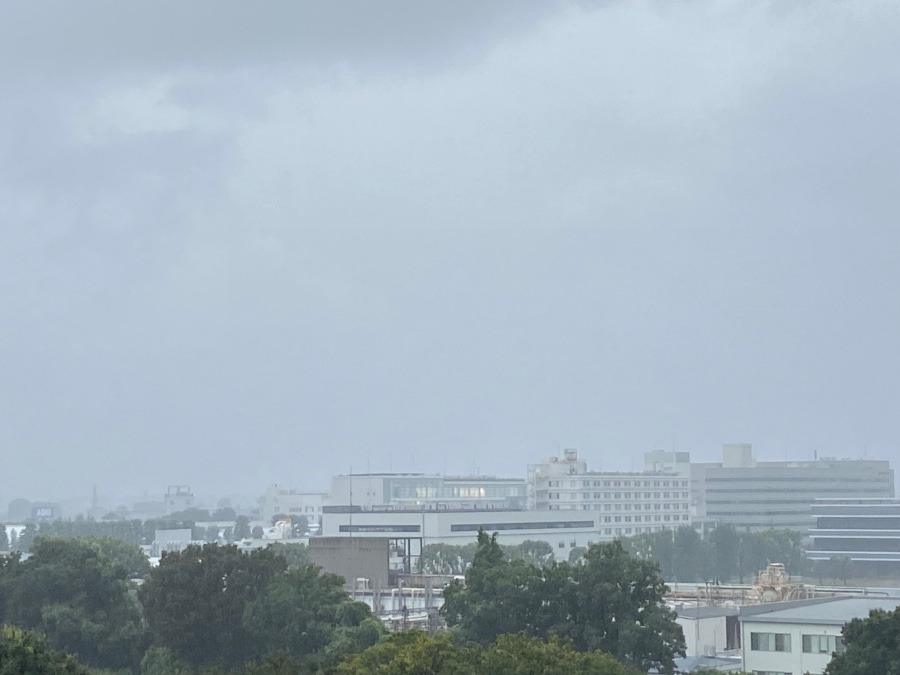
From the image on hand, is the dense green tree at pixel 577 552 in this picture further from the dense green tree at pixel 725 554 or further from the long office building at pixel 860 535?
the long office building at pixel 860 535

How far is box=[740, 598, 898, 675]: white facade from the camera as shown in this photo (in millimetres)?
56125

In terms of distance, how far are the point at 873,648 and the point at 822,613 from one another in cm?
1370

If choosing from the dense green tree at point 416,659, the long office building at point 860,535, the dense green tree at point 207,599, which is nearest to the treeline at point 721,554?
the long office building at point 860,535

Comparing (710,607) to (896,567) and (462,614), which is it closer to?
(462,614)

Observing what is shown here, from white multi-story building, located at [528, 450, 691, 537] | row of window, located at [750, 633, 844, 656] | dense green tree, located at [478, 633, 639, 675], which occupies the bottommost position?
row of window, located at [750, 633, 844, 656]

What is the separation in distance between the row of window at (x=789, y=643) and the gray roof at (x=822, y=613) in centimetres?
57

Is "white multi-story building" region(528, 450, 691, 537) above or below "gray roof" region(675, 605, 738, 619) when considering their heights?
above

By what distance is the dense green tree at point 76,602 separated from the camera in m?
62.1

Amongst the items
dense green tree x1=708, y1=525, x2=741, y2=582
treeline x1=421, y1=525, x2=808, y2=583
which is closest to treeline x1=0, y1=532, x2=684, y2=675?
treeline x1=421, y1=525, x2=808, y2=583

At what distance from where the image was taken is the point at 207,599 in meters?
60.7

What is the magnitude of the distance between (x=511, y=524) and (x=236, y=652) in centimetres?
9709

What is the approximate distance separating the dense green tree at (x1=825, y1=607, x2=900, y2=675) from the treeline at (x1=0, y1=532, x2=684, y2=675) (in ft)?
22.1

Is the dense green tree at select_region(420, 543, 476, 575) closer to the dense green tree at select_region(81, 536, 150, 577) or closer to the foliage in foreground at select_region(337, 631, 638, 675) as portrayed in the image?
the dense green tree at select_region(81, 536, 150, 577)

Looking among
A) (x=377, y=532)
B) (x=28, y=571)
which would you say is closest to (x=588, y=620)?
(x=28, y=571)
